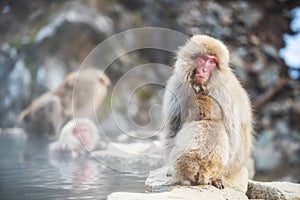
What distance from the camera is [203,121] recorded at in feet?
5.67

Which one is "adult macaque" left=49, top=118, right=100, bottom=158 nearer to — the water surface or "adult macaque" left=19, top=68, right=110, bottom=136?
the water surface

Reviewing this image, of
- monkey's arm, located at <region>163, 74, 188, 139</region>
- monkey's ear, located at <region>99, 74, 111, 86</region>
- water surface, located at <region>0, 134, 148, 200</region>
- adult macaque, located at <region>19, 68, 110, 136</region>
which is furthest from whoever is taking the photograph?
monkey's ear, located at <region>99, 74, 111, 86</region>

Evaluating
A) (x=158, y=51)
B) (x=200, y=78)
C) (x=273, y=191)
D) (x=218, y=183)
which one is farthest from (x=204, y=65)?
(x=158, y=51)

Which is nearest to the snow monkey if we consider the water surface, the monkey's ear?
the water surface

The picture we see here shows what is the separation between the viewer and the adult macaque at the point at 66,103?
9.00 feet

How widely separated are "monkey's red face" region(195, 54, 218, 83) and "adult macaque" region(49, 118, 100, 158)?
2.70 feet

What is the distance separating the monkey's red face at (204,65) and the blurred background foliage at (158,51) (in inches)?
28.0

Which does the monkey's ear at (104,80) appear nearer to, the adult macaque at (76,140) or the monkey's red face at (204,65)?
the adult macaque at (76,140)

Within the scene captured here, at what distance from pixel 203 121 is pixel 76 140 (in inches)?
34.2

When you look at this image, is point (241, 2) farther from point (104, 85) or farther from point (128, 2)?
point (104, 85)

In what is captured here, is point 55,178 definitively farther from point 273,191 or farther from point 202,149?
point 273,191

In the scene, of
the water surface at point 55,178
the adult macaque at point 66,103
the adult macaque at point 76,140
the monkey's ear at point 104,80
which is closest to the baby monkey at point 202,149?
the water surface at point 55,178

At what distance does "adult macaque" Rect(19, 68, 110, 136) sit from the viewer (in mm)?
2742

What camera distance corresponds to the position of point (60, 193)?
1662 millimetres
